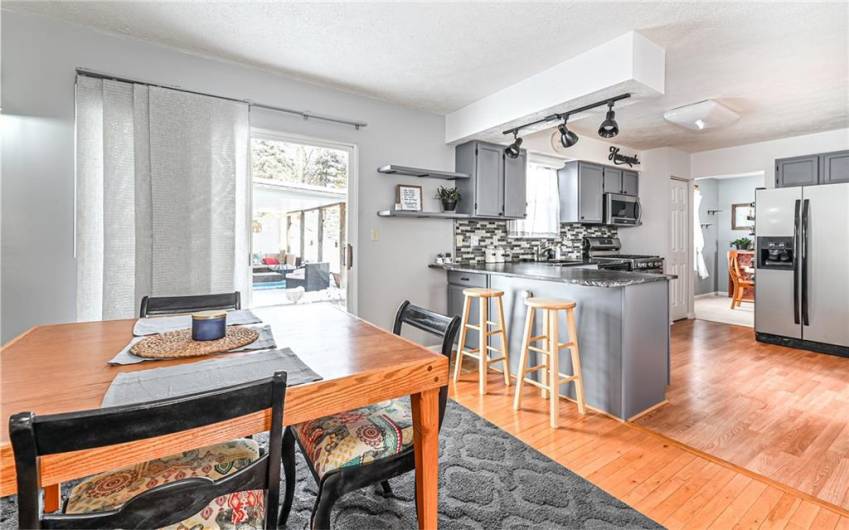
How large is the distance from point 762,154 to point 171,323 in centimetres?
694

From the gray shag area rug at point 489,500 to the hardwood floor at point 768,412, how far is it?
955 millimetres

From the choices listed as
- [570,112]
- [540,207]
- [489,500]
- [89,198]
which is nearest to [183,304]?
[89,198]

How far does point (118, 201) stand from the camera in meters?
2.60

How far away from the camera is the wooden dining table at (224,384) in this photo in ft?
2.77

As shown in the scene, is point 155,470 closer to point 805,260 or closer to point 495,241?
point 495,241

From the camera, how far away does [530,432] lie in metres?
2.38

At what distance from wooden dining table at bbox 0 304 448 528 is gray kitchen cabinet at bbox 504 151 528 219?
2976 mm

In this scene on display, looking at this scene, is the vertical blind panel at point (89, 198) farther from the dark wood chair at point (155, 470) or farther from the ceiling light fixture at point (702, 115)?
the ceiling light fixture at point (702, 115)

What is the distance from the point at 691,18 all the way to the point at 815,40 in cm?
109

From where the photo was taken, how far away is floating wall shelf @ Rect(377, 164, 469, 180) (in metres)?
3.62

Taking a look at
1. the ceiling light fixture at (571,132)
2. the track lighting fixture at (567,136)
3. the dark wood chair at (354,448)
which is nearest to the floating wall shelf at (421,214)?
the ceiling light fixture at (571,132)

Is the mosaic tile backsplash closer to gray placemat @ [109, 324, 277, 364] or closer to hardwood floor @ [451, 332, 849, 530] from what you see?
hardwood floor @ [451, 332, 849, 530]

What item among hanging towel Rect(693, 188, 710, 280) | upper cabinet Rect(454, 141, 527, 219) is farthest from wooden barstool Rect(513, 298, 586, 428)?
hanging towel Rect(693, 188, 710, 280)

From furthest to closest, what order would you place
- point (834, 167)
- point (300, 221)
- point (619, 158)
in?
point (619, 158) < point (834, 167) < point (300, 221)
